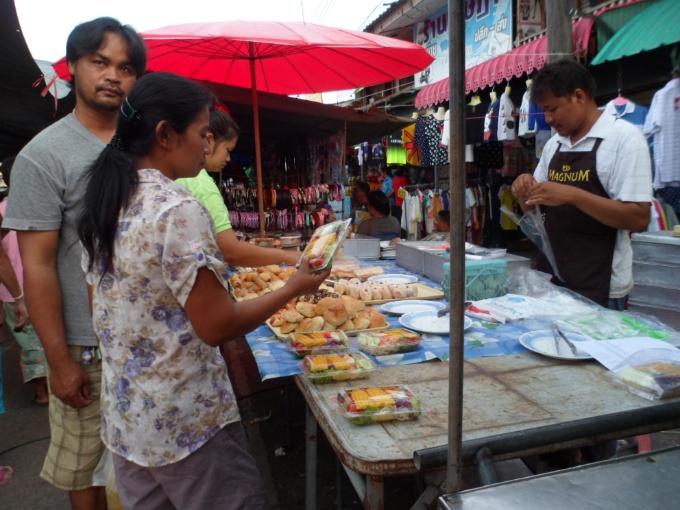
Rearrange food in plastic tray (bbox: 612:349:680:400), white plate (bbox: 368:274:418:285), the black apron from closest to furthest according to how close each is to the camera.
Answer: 1. food in plastic tray (bbox: 612:349:680:400)
2. the black apron
3. white plate (bbox: 368:274:418:285)

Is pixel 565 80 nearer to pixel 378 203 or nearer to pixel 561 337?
pixel 561 337

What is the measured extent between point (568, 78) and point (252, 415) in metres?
3.24

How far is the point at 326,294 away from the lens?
102 inches

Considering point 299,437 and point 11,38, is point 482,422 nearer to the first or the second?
point 299,437

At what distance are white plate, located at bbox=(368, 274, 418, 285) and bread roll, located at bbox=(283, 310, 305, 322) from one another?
972mm

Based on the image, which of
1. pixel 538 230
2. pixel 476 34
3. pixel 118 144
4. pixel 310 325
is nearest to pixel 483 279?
pixel 538 230

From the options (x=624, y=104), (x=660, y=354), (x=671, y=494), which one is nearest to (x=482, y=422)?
(x=671, y=494)

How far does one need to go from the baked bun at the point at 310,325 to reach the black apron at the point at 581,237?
142cm

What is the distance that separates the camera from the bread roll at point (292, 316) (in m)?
2.18

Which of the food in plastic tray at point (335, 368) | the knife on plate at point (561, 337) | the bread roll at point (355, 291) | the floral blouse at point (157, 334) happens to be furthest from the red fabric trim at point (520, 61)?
the floral blouse at point (157, 334)

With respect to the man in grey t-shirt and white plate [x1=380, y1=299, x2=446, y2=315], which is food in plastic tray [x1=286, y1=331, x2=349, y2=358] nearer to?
white plate [x1=380, y1=299, x2=446, y2=315]

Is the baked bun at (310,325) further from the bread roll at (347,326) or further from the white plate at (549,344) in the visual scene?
the white plate at (549,344)

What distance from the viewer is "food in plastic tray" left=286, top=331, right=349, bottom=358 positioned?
180cm

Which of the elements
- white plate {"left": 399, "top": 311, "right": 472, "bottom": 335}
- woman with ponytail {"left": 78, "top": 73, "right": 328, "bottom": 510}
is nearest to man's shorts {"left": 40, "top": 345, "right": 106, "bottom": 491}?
woman with ponytail {"left": 78, "top": 73, "right": 328, "bottom": 510}
